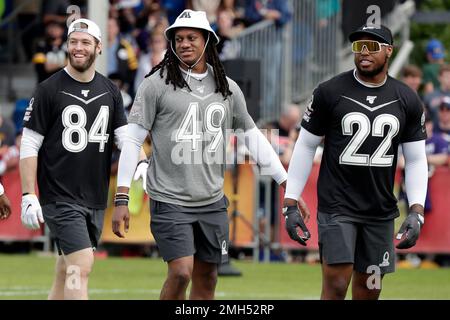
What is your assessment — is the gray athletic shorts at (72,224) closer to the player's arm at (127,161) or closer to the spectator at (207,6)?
the player's arm at (127,161)

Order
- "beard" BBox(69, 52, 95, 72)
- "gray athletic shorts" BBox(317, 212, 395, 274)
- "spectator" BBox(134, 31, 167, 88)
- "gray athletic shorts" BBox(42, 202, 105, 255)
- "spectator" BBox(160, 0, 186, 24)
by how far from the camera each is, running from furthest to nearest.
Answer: "spectator" BBox(160, 0, 186, 24) → "spectator" BBox(134, 31, 167, 88) → "beard" BBox(69, 52, 95, 72) → "gray athletic shorts" BBox(42, 202, 105, 255) → "gray athletic shorts" BBox(317, 212, 395, 274)

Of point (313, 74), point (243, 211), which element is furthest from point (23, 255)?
point (313, 74)

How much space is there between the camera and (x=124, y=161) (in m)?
10.5

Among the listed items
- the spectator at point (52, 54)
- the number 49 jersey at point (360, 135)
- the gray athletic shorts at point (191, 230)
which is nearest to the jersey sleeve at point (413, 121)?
the number 49 jersey at point (360, 135)

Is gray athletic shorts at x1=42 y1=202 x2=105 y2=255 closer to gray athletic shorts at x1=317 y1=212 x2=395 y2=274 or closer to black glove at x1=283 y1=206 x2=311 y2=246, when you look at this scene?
black glove at x1=283 y1=206 x2=311 y2=246

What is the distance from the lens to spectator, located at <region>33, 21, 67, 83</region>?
2045cm

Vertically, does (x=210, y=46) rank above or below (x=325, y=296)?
above

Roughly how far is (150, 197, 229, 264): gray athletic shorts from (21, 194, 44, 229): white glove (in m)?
0.90

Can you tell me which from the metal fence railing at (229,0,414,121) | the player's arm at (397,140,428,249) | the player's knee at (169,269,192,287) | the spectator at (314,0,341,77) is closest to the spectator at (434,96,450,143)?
the metal fence railing at (229,0,414,121)

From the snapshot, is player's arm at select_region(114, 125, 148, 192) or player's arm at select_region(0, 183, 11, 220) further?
player's arm at select_region(114, 125, 148, 192)

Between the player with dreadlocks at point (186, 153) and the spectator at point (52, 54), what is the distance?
32.7 feet

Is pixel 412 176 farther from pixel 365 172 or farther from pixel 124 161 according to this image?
pixel 124 161
